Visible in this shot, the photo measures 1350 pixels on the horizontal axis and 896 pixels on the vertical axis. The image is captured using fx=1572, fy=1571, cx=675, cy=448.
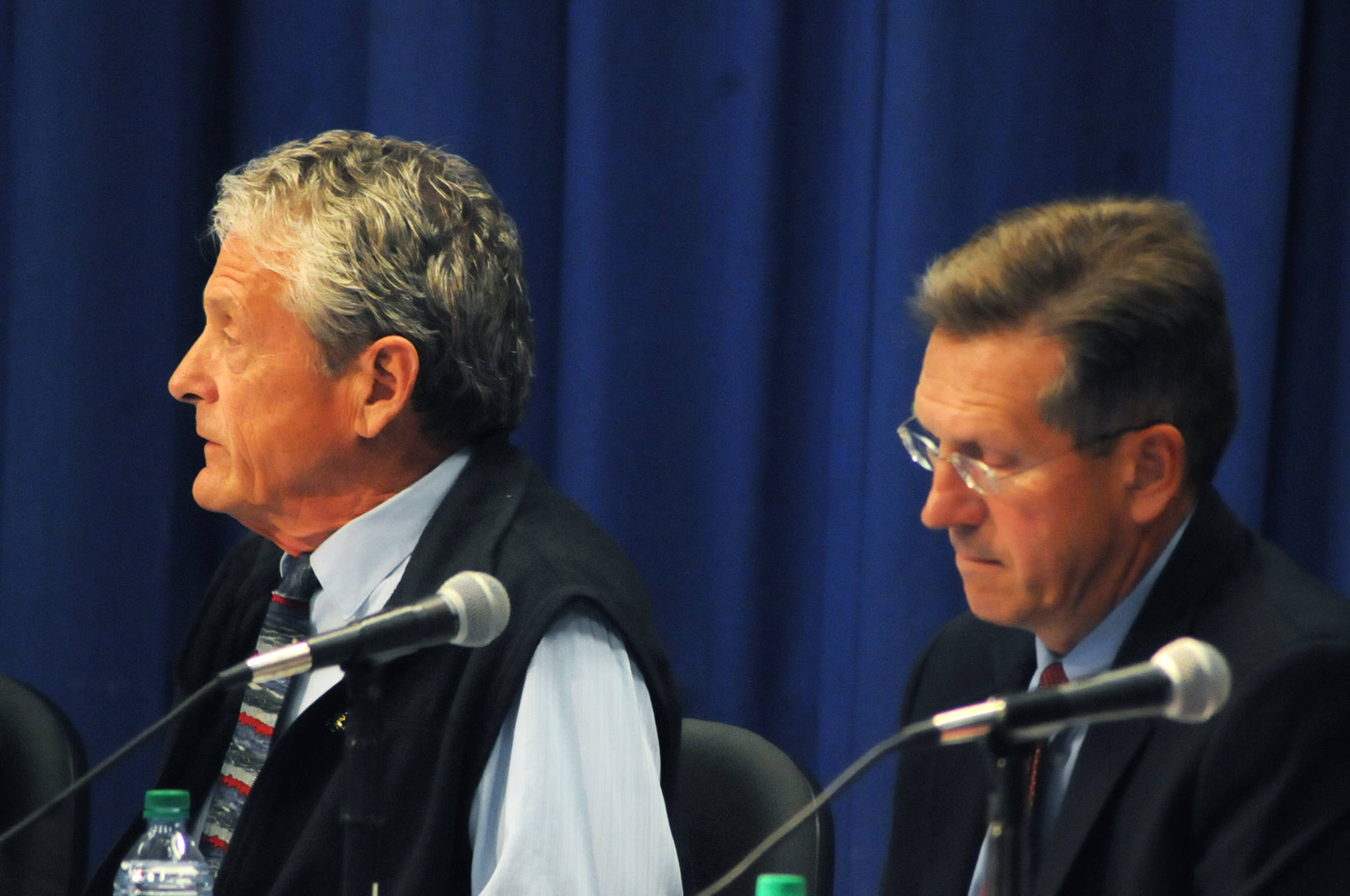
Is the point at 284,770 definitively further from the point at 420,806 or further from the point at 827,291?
the point at 827,291

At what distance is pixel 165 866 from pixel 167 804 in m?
0.27

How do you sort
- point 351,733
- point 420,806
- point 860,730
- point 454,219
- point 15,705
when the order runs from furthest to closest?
1. point 860,730
2. point 15,705
3. point 454,219
4. point 420,806
5. point 351,733

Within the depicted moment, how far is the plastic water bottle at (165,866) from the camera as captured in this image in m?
1.72

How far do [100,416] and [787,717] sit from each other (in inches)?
53.0

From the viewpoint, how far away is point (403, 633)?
1.26 meters

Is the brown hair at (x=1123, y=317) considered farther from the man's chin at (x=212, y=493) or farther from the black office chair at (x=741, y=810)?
the man's chin at (x=212, y=493)

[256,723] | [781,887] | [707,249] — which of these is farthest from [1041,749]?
[707,249]

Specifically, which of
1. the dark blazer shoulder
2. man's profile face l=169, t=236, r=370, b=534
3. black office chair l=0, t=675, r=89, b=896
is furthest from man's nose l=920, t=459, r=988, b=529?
black office chair l=0, t=675, r=89, b=896

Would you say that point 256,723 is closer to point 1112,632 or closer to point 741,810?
point 741,810

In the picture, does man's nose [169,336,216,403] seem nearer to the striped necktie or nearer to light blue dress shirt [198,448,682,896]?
the striped necktie

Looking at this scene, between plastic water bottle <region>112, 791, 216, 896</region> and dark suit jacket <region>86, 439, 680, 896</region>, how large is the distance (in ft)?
0.16

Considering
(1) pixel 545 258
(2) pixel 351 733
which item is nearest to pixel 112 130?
(1) pixel 545 258

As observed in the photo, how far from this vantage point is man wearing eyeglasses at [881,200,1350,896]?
4.60ft

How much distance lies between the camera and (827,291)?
261 centimetres
